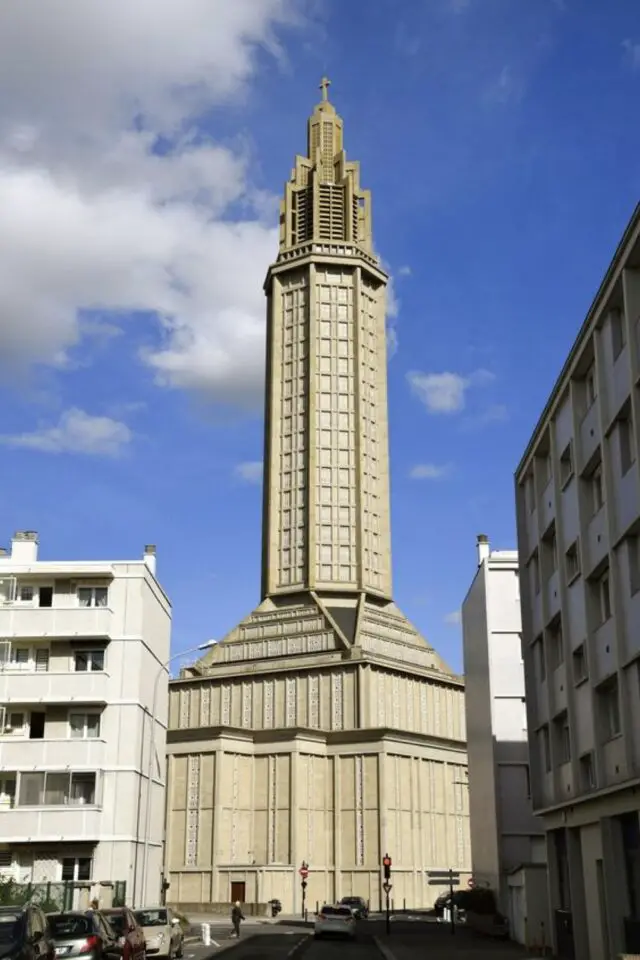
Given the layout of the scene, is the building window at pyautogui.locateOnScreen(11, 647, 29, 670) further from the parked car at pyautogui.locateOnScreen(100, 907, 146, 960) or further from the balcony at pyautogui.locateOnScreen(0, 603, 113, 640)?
the parked car at pyautogui.locateOnScreen(100, 907, 146, 960)

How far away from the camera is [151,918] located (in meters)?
29.9

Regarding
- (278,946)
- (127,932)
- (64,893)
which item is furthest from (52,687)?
(127,932)

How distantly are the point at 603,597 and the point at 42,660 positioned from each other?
23.7 meters

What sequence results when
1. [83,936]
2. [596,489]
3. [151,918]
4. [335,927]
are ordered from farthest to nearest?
1. [335,927]
2. [151,918]
3. [596,489]
4. [83,936]

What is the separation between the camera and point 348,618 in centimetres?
8688

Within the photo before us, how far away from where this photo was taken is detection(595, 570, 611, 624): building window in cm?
2725

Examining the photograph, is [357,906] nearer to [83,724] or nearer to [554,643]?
[83,724]

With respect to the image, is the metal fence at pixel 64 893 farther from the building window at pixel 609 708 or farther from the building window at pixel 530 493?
the building window at pixel 530 493

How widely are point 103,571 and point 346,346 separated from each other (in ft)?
186

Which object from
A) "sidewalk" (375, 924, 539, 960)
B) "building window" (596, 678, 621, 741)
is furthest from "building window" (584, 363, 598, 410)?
"sidewalk" (375, 924, 539, 960)

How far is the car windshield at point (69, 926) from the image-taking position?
65.0ft

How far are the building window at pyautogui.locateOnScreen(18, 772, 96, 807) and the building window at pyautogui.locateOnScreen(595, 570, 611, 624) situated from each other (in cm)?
2179

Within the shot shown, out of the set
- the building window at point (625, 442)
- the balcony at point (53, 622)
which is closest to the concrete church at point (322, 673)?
the balcony at point (53, 622)

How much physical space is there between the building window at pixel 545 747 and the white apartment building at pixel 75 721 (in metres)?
14.4
